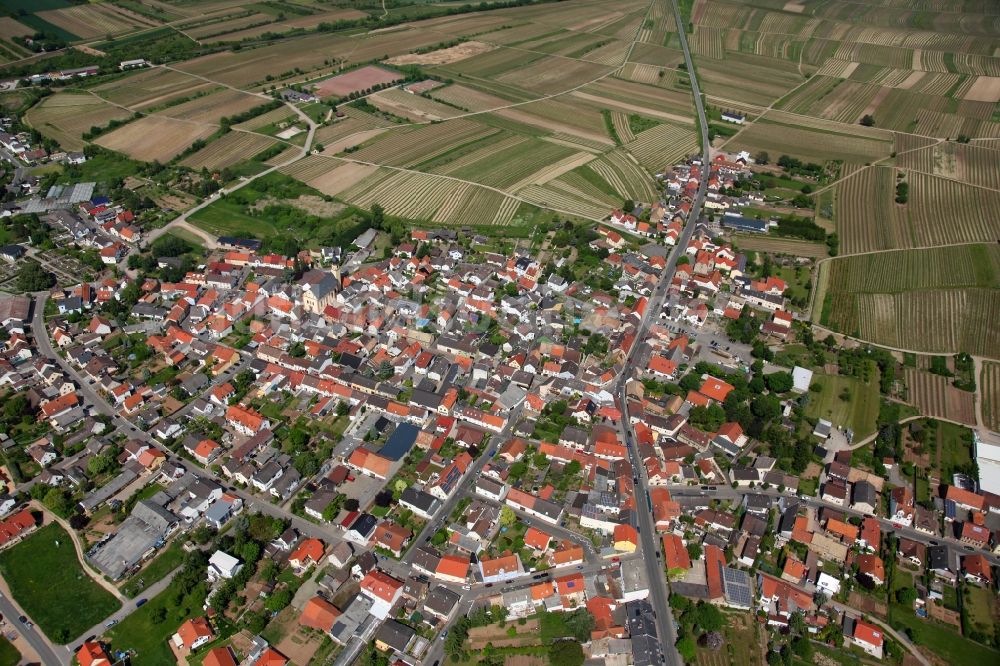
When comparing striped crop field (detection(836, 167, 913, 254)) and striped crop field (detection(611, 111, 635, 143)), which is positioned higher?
striped crop field (detection(611, 111, 635, 143))

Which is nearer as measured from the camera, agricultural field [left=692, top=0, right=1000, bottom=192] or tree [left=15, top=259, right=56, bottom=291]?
tree [left=15, top=259, right=56, bottom=291]

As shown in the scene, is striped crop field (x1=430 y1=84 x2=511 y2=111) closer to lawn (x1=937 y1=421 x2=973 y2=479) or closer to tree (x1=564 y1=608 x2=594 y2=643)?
lawn (x1=937 y1=421 x2=973 y2=479)

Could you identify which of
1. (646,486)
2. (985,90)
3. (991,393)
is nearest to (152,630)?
(646,486)

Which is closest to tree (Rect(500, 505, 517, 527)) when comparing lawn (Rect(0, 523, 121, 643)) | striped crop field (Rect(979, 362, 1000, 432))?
lawn (Rect(0, 523, 121, 643))

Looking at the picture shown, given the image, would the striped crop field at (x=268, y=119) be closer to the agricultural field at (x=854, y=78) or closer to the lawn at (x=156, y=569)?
the agricultural field at (x=854, y=78)

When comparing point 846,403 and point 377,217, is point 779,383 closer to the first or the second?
point 846,403

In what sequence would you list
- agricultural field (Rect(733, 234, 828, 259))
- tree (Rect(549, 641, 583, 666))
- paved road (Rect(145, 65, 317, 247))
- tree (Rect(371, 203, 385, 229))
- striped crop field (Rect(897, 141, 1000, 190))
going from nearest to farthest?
tree (Rect(549, 641, 583, 666)) < agricultural field (Rect(733, 234, 828, 259)) < paved road (Rect(145, 65, 317, 247)) < tree (Rect(371, 203, 385, 229)) < striped crop field (Rect(897, 141, 1000, 190))
